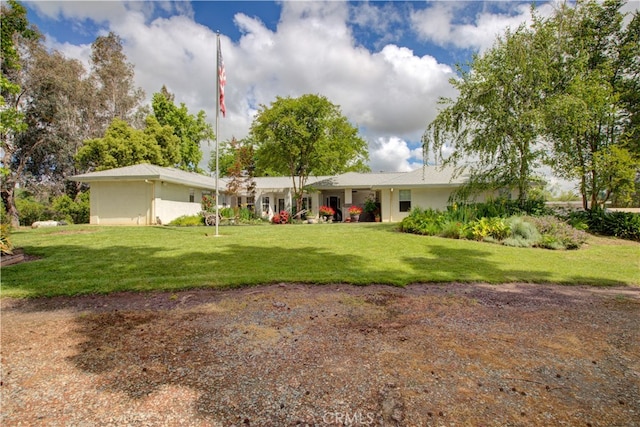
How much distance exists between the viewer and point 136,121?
2995 cm

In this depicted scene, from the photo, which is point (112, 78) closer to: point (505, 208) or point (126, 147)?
point (126, 147)

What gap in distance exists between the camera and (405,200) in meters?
21.3

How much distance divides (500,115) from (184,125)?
2856cm

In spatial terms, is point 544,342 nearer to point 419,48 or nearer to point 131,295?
point 131,295

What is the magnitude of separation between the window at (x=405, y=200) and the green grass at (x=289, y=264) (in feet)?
36.0

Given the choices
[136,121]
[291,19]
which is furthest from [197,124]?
[291,19]

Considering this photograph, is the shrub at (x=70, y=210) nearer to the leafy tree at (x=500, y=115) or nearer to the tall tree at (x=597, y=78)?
the leafy tree at (x=500, y=115)

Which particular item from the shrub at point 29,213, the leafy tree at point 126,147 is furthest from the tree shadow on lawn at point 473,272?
the shrub at point 29,213

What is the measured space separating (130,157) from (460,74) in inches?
881

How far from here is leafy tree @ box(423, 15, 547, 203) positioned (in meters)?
11.9

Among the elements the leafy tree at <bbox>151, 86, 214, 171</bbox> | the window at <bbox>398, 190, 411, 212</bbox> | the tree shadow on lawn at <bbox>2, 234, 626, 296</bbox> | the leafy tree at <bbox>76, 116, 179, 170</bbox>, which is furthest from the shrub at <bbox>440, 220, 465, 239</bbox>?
the leafy tree at <bbox>151, 86, 214, 171</bbox>

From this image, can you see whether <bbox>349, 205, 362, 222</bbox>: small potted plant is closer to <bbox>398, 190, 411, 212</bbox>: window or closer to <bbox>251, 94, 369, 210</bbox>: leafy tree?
<bbox>398, 190, 411, 212</bbox>: window

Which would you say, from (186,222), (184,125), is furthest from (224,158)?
(186,222)

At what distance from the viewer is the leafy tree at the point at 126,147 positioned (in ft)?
75.4
